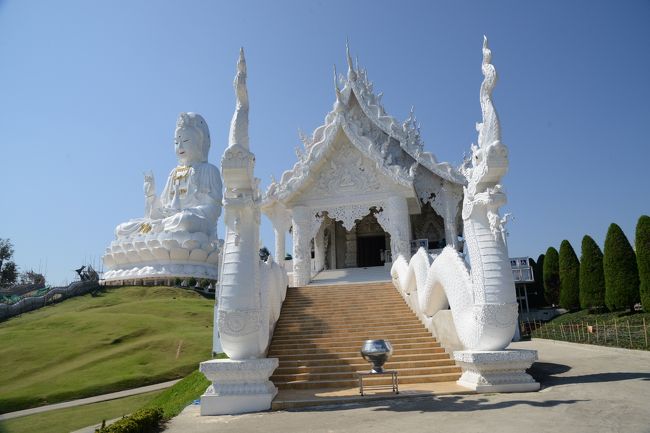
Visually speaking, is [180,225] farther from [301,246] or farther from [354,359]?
[354,359]

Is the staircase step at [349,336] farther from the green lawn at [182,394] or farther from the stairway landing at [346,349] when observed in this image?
the green lawn at [182,394]

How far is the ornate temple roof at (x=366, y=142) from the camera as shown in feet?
45.0

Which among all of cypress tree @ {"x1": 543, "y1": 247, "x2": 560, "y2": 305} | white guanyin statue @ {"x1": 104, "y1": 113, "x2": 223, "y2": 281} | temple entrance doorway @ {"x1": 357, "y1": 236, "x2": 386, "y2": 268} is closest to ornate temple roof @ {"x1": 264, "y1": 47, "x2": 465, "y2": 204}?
temple entrance doorway @ {"x1": 357, "y1": 236, "x2": 386, "y2": 268}

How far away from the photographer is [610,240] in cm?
1575

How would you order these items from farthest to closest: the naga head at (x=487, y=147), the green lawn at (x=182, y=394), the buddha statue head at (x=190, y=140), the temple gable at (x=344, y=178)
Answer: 1. the buddha statue head at (x=190, y=140)
2. the temple gable at (x=344, y=178)
3. the green lawn at (x=182, y=394)
4. the naga head at (x=487, y=147)

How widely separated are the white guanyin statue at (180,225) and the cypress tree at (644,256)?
19528 mm

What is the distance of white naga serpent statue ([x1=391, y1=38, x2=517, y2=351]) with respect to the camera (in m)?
6.03

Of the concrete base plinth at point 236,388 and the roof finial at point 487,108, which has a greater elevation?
the roof finial at point 487,108

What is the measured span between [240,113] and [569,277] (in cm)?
1793

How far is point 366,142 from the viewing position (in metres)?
13.8

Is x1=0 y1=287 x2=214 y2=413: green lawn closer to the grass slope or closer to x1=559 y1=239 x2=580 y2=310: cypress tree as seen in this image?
the grass slope

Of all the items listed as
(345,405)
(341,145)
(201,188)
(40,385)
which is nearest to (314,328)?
(345,405)

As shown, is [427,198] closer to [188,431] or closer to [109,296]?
[188,431]

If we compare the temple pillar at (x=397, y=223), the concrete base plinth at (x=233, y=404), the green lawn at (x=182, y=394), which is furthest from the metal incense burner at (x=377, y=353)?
the temple pillar at (x=397, y=223)
